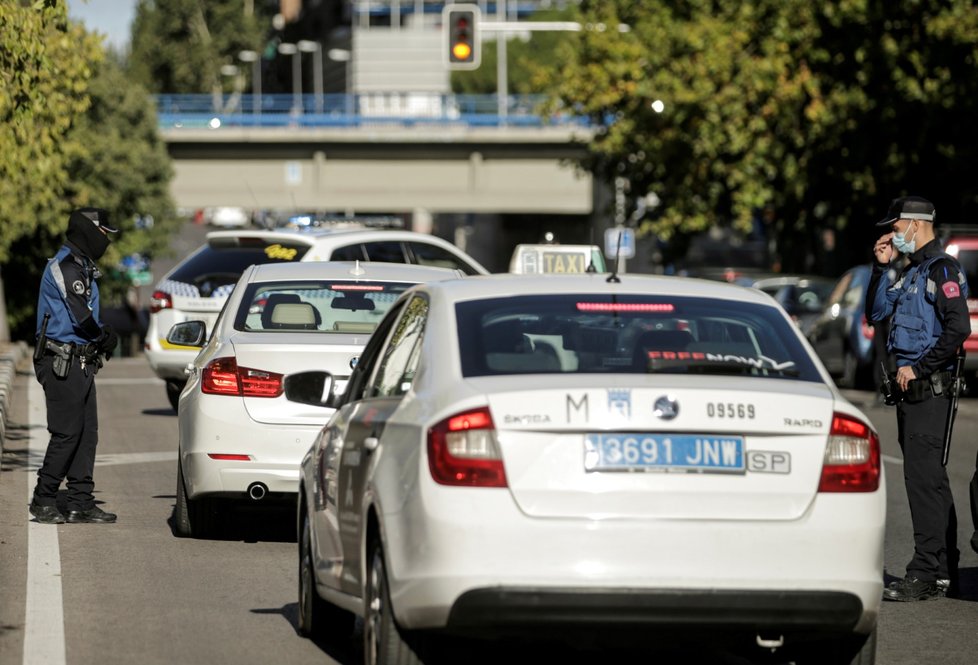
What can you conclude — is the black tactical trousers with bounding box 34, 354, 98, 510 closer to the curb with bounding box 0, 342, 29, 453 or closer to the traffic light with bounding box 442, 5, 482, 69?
the curb with bounding box 0, 342, 29, 453

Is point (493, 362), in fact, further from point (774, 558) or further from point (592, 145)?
point (592, 145)

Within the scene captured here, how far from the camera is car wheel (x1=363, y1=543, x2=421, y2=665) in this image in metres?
6.31

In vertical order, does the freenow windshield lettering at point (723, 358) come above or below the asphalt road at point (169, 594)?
above

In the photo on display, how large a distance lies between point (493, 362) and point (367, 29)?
114 metres

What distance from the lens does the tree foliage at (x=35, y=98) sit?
1480 cm

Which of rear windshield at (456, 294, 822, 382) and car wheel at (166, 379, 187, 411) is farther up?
rear windshield at (456, 294, 822, 382)

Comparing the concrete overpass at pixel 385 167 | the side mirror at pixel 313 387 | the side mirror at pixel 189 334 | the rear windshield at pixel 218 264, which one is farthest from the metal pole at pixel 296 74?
the side mirror at pixel 313 387

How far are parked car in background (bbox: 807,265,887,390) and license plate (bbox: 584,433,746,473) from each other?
20247mm

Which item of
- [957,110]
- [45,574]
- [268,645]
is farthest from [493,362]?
[957,110]

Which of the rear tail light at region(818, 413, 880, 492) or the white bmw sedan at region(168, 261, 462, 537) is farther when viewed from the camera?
the white bmw sedan at region(168, 261, 462, 537)

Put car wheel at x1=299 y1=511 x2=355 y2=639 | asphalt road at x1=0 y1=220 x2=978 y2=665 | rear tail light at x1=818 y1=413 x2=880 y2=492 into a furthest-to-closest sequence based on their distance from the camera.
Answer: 1. car wheel at x1=299 y1=511 x2=355 y2=639
2. asphalt road at x1=0 y1=220 x2=978 y2=665
3. rear tail light at x1=818 y1=413 x2=880 y2=492

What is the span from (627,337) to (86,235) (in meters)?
5.57

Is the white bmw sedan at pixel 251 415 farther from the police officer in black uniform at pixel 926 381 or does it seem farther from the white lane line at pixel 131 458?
the white lane line at pixel 131 458

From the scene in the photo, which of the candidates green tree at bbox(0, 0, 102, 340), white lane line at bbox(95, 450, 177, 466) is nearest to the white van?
white lane line at bbox(95, 450, 177, 466)
